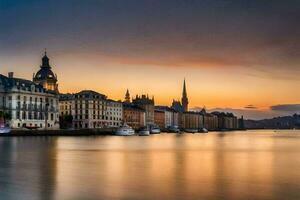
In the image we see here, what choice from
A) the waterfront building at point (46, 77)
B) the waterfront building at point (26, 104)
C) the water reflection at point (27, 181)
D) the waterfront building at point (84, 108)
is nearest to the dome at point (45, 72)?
the waterfront building at point (46, 77)

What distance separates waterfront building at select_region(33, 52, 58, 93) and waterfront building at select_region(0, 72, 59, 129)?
37154 mm

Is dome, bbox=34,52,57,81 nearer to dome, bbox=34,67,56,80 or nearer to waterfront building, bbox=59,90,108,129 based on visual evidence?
dome, bbox=34,67,56,80

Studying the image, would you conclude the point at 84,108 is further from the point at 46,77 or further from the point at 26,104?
the point at 26,104

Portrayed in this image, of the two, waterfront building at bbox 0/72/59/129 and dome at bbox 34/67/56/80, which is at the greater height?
dome at bbox 34/67/56/80

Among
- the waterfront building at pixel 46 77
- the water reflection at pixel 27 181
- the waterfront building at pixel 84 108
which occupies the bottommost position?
the water reflection at pixel 27 181

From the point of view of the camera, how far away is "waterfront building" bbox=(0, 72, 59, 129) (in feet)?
453

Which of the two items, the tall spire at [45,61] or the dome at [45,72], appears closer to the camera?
the dome at [45,72]

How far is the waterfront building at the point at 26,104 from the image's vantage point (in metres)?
138

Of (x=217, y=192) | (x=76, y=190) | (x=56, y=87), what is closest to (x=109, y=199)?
(x=76, y=190)

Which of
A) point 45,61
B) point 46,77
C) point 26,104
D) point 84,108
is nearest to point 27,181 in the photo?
point 26,104

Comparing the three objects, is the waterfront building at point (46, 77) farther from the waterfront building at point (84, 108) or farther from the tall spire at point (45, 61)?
the waterfront building at point (84, 108)

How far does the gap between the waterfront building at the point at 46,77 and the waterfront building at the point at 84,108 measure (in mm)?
6603

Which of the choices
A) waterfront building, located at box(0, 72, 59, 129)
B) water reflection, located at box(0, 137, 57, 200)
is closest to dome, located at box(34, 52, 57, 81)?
waterfront building, located at box(0, 72, 59, 129)

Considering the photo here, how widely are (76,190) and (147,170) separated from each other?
40.8ft
